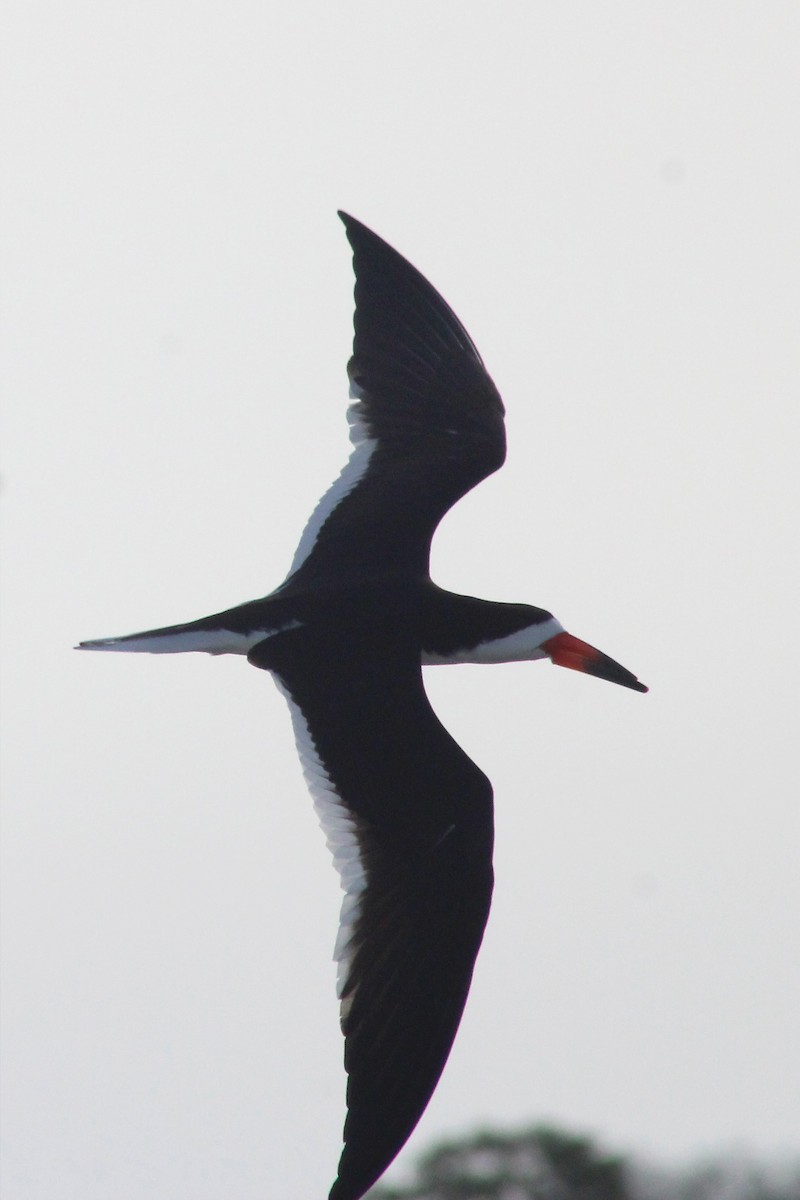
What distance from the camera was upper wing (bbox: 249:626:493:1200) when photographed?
855 centimetres

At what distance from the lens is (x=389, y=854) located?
8.95 m

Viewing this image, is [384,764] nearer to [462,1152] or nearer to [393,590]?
[393,590]

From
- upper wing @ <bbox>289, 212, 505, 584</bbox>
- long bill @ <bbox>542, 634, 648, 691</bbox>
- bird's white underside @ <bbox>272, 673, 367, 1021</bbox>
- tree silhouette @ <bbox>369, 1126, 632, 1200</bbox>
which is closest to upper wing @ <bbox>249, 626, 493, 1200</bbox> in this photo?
bird's white underside @ <bbox>272, 673, 367, 1021</bbox>

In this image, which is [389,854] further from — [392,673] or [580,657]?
[580,657]

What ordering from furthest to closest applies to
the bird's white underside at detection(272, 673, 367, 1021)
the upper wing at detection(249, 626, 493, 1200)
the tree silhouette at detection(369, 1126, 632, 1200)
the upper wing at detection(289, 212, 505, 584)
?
the tree silhouette at detection(369, 1126, 632, 1200) → the upper wing at detection(289, 212, 505, 584) → the bird's white underside at detection(272, 673, 367, 1021) → the upper wing at detection(249, 626, 493, 1200)

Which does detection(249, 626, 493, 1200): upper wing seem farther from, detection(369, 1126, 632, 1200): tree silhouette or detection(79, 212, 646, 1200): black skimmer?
detection(369, 1126, 632, 1200): tree silhouette

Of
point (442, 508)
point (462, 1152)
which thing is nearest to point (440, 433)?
point (442, 508)

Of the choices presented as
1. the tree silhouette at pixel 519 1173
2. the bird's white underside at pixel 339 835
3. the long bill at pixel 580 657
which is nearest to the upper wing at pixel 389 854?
the bird's white underside at pixel 339 835

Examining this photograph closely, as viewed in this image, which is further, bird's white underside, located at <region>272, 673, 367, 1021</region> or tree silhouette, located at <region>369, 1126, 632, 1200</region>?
tree silhouette, located at <region>369, 1126, 632, 1200</region>

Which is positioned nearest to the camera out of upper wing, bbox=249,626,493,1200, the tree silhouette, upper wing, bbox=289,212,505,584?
upper wing, bbox=249,626,493,1200

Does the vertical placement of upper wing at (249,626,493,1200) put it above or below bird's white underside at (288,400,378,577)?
below

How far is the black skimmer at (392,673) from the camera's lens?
28.3 ft

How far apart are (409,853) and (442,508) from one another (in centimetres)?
190

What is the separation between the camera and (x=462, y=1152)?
2728 centimetres
